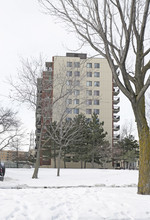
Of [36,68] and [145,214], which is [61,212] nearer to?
[145,214]

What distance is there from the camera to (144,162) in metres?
7.96

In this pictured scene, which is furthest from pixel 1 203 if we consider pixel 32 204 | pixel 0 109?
pixel 0 109

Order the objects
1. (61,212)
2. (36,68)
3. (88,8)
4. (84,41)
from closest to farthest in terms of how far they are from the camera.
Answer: (61,212) < (88,8) < (84,41) < (36,68)

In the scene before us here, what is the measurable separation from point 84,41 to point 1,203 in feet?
22.0

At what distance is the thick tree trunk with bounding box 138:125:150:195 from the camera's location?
7852mm

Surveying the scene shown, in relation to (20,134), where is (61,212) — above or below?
below

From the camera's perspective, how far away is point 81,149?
4653 cm

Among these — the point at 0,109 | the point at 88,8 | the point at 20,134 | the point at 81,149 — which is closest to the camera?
the point at 88,8

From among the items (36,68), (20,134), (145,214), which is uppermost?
(36,68)

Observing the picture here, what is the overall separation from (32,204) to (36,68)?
16.6 meters

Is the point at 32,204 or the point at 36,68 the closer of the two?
the point at 32,204

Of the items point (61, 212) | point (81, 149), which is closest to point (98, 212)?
point (61, 212)

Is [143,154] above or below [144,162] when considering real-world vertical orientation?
above

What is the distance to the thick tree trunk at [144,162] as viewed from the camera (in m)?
7.85
